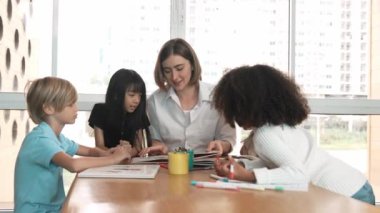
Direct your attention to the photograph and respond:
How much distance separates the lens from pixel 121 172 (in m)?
1.39

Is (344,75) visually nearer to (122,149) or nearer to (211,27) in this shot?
(211,27)

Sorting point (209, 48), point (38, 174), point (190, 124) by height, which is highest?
point (209, 48)

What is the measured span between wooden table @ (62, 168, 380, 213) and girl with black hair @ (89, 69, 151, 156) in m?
0.93

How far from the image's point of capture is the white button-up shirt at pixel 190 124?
85.3 inches

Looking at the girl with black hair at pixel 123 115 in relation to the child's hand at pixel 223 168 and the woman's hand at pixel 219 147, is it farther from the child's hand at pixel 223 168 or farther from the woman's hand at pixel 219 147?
the child's hand at pixel 223 168

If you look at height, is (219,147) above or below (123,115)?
below

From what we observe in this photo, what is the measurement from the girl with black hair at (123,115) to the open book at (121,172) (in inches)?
25.6

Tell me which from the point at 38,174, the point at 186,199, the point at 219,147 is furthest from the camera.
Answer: the point at 219,147

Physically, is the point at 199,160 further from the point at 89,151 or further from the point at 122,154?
the point at 89,151

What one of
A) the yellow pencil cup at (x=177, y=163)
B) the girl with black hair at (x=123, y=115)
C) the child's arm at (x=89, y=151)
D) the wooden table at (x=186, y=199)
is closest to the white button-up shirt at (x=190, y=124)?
the girl with black hair at (x=123, y=115)

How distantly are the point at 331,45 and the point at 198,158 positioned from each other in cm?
222

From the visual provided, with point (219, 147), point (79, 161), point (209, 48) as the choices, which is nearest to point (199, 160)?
point (219, 147)

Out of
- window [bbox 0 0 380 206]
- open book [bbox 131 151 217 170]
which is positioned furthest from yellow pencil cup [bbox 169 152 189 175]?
window [bbox 0 0 380 206]

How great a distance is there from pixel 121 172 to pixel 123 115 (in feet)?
2.72
